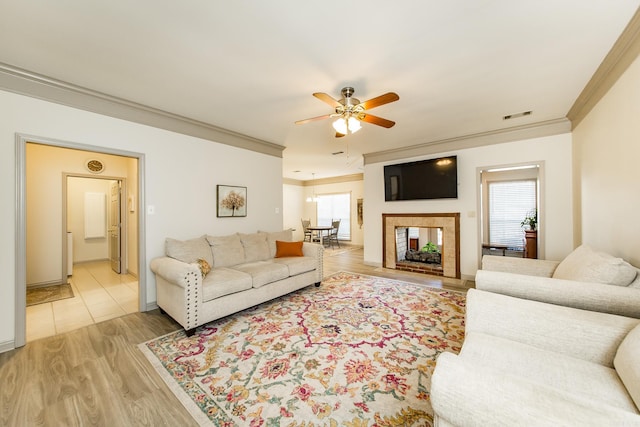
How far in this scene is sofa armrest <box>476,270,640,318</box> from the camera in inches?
59.3

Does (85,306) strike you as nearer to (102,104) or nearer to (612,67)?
(102,104)

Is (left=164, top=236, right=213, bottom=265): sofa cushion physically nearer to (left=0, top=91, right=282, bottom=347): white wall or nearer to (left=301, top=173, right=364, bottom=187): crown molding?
(left=0, top=91, right=282, bottom=347): white wall

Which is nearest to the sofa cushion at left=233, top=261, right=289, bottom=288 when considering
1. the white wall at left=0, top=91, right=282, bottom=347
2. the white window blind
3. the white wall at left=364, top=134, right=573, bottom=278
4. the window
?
the white wall at left=0, top=91, right=282, bottom=347

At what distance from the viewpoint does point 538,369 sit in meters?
1.22

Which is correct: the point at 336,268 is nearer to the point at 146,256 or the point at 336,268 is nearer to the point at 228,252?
the point at 228,252

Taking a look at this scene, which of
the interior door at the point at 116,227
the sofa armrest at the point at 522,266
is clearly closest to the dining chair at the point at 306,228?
the interior door at the point at 116,227

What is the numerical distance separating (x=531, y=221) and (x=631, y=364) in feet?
17.9

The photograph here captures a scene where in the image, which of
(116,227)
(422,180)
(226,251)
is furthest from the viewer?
(116,227)

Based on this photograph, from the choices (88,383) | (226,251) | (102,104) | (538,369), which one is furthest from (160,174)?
(538,369)

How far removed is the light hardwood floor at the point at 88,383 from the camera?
5.13 ft

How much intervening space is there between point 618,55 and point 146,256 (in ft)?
16.8

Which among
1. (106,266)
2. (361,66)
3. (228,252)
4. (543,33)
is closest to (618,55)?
(543,33)

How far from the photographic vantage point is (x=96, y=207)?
20.7 feet

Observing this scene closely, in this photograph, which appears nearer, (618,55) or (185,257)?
(618,55)
